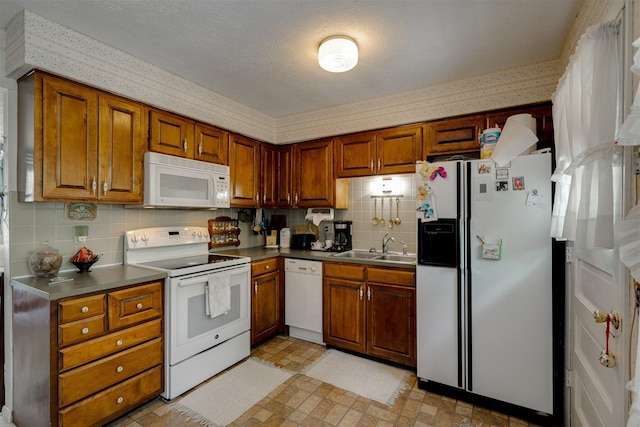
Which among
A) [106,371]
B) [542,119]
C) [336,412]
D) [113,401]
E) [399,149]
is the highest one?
[542,119]

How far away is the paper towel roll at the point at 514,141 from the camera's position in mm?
2068

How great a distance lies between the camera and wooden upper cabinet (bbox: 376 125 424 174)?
2775 millimetres

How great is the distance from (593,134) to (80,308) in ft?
8.49

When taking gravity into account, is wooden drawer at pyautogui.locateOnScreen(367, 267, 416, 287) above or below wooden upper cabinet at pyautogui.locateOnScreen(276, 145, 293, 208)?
below

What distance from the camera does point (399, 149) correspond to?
9.41 feet

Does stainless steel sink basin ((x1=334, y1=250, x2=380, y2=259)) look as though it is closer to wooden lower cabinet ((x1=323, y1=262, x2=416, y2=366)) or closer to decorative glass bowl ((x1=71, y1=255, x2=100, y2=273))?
wooden lower cabinet ((x1=323, y1=262, x2=416, y2=366))

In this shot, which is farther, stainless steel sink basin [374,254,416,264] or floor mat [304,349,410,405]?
stainless steel sink basin [374,254,416,264]

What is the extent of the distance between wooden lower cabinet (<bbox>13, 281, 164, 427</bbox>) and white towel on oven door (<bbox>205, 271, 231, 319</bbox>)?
38cm

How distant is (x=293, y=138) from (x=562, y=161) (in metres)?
2.52

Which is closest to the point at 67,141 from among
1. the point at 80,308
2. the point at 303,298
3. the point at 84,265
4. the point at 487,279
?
the point at 84,265

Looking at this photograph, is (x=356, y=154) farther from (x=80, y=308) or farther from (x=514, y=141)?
(x=80, y=308)

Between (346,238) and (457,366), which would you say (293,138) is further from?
(457,366)

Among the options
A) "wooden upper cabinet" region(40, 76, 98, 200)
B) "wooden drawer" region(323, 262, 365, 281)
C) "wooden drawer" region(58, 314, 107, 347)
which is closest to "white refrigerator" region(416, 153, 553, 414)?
"wooden drawer" region(323, 262, 365, 281)

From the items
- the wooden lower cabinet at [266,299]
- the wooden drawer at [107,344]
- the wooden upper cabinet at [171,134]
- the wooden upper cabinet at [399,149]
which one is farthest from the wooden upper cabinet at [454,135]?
the wooden drawer at [107,344]
